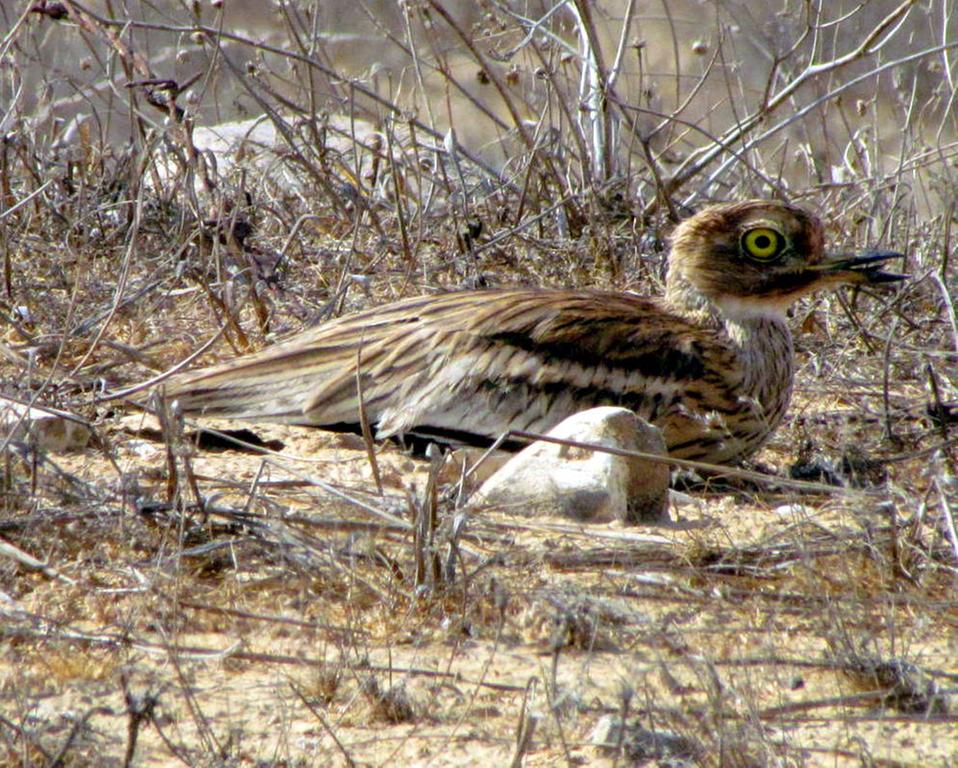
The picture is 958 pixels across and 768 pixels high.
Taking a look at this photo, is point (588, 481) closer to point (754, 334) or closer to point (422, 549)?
point (422, 549)

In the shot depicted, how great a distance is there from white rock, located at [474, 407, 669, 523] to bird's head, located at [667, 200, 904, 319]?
3.48ft

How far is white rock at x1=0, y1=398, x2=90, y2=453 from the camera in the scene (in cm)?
361

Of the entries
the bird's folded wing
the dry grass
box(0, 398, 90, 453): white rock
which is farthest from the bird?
box(0, 398, 90, 453): white rock

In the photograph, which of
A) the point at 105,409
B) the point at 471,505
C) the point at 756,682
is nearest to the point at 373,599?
the point at 471,505

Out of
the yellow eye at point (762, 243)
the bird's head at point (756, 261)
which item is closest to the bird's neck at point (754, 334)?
the bird's head at point (756, 261)

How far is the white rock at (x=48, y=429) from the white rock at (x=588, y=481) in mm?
980

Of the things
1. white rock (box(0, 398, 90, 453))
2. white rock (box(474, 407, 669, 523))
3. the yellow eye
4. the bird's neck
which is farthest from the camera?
the yellow eye

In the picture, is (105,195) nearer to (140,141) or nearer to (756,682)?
(140,141)

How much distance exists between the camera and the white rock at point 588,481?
3506mm

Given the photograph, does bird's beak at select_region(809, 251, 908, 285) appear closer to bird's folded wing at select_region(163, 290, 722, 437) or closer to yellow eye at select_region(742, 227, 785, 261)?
yellow eye at select_region(742, 227, 785, 261)

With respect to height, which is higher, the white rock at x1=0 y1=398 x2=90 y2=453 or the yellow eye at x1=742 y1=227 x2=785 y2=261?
the yellow eye at x1=742 y1=227 x2=785 y2=261

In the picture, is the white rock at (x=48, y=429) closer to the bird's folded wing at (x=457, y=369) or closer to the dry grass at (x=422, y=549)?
the dry grass at (x=422, y=549)

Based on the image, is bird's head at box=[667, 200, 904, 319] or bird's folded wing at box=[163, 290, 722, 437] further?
bird's head at box=[667, 200, 904, 319]

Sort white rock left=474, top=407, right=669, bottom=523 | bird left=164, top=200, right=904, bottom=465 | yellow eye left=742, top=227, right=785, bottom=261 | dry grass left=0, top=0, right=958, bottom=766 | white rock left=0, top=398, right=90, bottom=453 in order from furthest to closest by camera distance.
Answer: yellow eye left=742, top=227, right=785, bottom=261 < bird left=164, top=200, right=904, bottom=465 < white rock left=0, top=398, right=90, bottom=453 < white rock left=474, top=407, right=669, bottom=523 < dry grass left=0, top=0, right=958, bottom=766
